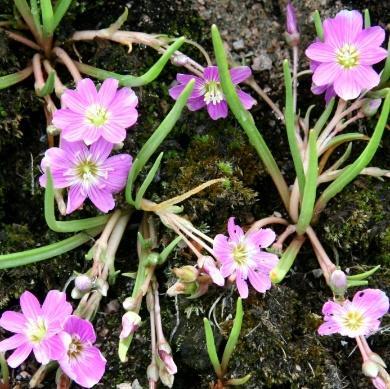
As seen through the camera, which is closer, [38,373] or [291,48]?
[38,373]

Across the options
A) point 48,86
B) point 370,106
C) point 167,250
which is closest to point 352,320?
point 167,250

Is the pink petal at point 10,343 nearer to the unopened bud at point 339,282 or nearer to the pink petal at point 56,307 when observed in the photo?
the pink petal at point 56,307

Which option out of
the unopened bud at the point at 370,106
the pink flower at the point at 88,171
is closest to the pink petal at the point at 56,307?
the pink flower at the point at 88,171

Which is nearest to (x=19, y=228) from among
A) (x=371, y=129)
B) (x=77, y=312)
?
(x=77, y=312)

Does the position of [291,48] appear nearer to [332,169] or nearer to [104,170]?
[332,169]

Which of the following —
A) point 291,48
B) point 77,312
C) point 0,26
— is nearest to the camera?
point 77,312

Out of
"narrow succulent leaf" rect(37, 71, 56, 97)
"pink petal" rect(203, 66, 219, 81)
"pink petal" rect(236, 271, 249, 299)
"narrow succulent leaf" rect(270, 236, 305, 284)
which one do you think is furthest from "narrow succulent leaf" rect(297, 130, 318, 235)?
"narrow succulent leaf" rect(37, 71, 56, 97)
